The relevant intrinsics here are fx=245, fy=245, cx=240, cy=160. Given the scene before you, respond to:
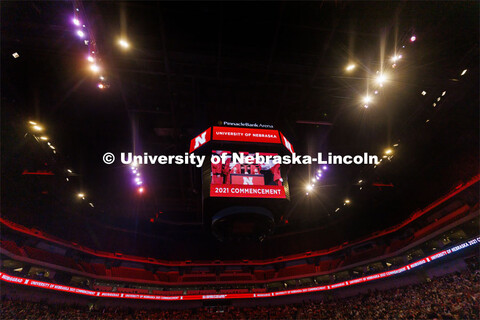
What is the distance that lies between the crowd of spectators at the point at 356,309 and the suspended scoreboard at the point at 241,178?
40.1 ft

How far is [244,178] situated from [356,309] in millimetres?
16071

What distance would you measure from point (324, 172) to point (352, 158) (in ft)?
6.11

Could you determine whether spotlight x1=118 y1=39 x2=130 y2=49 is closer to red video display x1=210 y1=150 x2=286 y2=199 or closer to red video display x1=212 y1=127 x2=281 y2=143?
red video display x1=212 y1=127 x2=281 y2=143

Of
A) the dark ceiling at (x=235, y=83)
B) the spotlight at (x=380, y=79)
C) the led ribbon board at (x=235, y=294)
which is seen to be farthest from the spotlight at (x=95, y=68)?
the led ribbon board at (x=235, y=294)

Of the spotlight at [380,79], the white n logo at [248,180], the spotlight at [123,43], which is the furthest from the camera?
the spotlight at [380,79]

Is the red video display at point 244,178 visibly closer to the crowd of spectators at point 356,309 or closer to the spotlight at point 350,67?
the spotlight at point 350,67

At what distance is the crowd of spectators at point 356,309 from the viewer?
12.6 metres

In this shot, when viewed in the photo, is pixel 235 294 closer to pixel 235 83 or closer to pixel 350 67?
pixel 235 83

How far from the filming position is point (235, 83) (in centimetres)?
820

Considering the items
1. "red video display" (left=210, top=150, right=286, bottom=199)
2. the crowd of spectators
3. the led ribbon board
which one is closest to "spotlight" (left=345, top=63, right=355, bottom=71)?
"red video display" (left=210, top=150, right=286, bottom=199)

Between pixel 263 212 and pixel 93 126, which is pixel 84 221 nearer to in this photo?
pixel 93 126

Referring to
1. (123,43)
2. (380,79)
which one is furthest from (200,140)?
(380,79)

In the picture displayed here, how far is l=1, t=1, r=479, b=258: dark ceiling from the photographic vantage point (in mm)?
6594

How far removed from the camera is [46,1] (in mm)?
6207
